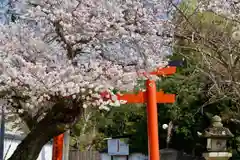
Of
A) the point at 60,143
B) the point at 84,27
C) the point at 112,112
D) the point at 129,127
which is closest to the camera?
the point at 84,27

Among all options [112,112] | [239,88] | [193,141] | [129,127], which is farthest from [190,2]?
[112,112]

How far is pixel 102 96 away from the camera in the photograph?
699 cm

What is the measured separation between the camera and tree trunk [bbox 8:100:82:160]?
697cm

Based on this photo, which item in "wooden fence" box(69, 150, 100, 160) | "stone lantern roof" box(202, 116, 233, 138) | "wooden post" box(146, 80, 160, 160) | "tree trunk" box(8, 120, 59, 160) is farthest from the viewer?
"wooden fence" box(69, 150, 100, 160)

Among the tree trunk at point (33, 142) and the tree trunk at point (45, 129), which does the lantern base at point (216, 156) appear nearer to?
the tree trunk at point (45, 129)

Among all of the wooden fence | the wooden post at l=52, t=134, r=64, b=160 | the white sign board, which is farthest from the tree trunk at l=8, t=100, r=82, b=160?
the wooden fence

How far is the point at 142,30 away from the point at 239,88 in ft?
5.63

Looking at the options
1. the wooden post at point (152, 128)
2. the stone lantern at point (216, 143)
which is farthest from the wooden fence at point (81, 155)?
the wooden post at point (152, 128)

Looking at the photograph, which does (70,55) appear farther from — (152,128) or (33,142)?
(152,128)

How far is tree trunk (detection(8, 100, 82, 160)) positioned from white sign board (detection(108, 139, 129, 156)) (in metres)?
13.9

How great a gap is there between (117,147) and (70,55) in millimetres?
15452

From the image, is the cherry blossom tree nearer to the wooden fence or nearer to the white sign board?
the white sign board

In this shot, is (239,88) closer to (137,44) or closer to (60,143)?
(137,44)

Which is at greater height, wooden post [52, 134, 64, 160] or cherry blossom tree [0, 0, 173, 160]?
cherry blossom tree [0, 0, 173, 160]
